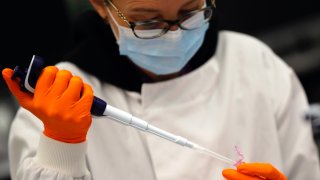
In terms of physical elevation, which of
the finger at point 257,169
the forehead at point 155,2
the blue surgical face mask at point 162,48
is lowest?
the finger at point 257,169

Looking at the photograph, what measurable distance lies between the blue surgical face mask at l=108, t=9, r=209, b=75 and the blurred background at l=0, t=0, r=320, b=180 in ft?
1.41

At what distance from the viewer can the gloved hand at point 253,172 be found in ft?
3.41

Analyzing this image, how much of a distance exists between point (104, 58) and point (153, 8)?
23 centimetres

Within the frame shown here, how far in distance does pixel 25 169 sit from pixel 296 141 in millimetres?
726

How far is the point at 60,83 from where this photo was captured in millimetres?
936

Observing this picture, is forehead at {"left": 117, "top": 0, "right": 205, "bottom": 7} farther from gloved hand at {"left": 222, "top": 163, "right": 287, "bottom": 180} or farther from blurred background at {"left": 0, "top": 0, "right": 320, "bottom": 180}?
blurred background at {"left": 0, "top": 0, "right": 320, "bottom": 180}

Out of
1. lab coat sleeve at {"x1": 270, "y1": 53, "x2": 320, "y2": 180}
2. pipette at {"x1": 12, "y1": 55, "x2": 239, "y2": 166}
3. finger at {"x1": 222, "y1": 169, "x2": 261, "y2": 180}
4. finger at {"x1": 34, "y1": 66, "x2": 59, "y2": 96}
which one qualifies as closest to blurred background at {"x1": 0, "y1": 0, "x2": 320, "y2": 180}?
lab coat sleeve at {"x1": 270, "y1": 53, "x2": 320, "y2": 180}

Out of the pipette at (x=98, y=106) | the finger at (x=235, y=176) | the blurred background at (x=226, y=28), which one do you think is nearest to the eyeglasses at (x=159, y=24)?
the pipette at (x=98, y=106)

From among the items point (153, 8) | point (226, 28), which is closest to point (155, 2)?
point (153, 8)

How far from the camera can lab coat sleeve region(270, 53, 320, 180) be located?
1.33 metres

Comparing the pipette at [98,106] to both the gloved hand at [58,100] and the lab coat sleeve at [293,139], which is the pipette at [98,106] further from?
the lab coat sleeve at [293,139]

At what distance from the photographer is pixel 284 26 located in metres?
2.55

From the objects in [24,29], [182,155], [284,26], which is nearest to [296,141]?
[182,155]

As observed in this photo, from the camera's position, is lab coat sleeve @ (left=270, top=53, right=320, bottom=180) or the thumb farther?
lab coat sleeve @ (left=270, top=53, right=320, bottom=180)
